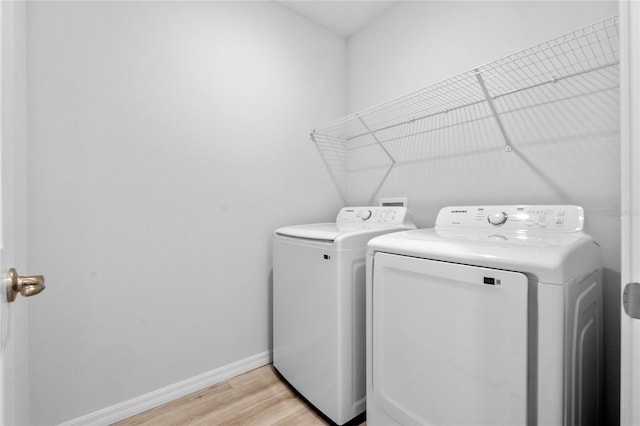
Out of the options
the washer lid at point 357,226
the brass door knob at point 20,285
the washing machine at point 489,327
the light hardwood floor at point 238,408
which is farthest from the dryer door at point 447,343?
the brass door knob at point 20,285

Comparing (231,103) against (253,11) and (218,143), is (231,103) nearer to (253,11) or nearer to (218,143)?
(218,143)

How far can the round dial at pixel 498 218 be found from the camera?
50.7 inches

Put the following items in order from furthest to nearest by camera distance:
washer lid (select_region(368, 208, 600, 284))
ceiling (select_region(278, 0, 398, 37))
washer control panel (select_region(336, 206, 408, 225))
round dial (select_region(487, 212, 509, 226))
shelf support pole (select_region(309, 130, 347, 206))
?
1. shelf support pole (select_region(309, 130, 347, 206))
2. ceiling (select_region(278, 0, 398, 37))
3. washer control panel (select_region(336, 206, 408, 225))
4. round dial (select_region(487, 212, 509, 226))
5. washer lid (select_region(368, 208, 600, 284))

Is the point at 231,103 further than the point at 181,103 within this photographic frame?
Yes

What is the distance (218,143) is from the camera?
170 cm

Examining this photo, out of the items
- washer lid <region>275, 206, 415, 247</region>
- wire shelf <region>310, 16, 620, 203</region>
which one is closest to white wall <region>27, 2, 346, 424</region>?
washer lid <region>275, 206, 415, 247</region>

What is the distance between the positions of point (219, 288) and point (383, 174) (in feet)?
4.45

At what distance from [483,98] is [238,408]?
2.11m

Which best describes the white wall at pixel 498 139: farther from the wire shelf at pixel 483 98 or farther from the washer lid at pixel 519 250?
the washer lid at pixel 519 250

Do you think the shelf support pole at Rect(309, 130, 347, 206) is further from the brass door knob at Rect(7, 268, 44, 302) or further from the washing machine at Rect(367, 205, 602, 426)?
the brass door knob at Rect(7, 268, 44, 302)

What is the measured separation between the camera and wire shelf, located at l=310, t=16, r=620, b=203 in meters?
1.17

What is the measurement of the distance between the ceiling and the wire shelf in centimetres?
73

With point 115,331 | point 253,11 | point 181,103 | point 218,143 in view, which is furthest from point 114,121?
point 253,11

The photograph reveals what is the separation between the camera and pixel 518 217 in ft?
4.11
